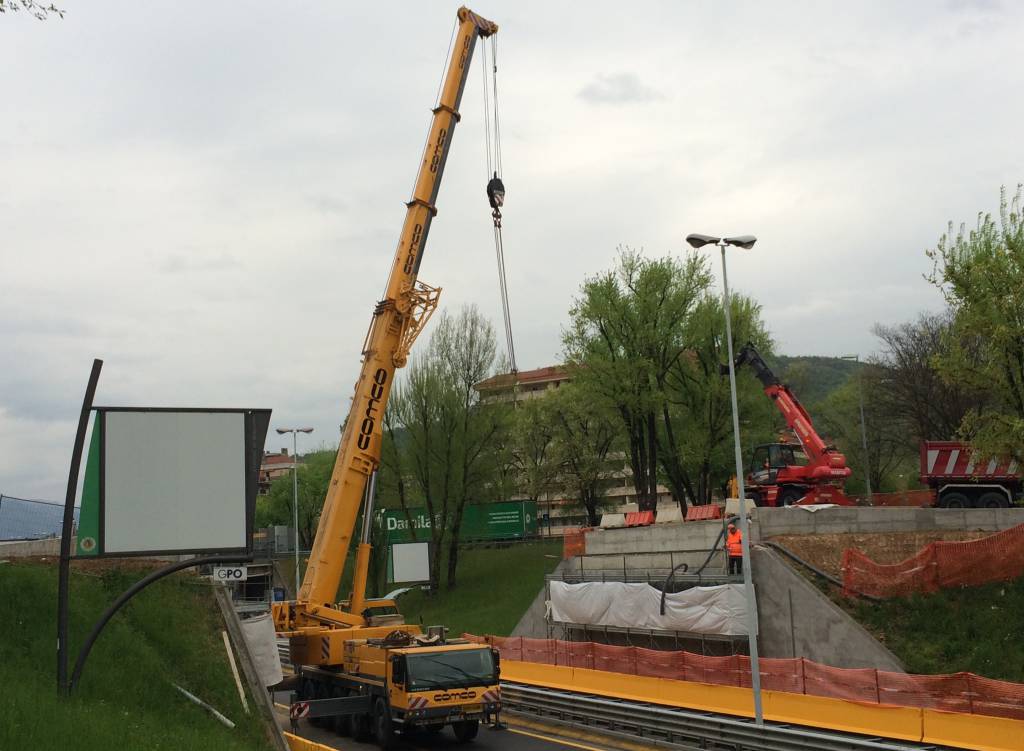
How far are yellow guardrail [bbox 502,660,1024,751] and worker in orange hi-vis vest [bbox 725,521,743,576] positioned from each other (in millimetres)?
5132

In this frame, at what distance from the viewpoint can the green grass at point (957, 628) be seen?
2111cm

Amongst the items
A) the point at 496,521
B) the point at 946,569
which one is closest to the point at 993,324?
the point at 946,569

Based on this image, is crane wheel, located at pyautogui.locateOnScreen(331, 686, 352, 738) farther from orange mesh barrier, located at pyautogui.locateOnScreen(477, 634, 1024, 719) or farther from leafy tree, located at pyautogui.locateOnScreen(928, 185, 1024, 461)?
leafy tree, located at pyautogui.locateOnScreen(928, 185, 1024, 461)

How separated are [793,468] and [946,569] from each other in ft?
31.2

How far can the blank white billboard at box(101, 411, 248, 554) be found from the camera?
511 inches

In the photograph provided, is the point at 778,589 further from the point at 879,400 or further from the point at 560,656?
the point at 879,400

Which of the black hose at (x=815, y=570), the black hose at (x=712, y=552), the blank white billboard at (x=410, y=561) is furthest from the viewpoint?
the blank white billboard at (x=410, y=561)

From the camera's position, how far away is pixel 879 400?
58.9 metres

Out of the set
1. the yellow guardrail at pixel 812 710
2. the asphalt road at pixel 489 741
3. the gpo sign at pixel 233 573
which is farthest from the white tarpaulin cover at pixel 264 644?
the yellow guardrail at pixel 812 710

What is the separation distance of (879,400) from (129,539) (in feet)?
175

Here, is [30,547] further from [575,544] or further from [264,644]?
[575,544]

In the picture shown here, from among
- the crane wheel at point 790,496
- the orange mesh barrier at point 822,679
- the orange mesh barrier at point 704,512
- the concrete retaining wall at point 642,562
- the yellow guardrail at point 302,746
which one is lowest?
the yellow guardrail at point 302,746

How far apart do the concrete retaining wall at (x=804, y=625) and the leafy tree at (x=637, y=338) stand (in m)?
18.5

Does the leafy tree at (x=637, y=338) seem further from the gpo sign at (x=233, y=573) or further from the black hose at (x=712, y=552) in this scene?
the gpo sign at (x=233, y=573)
